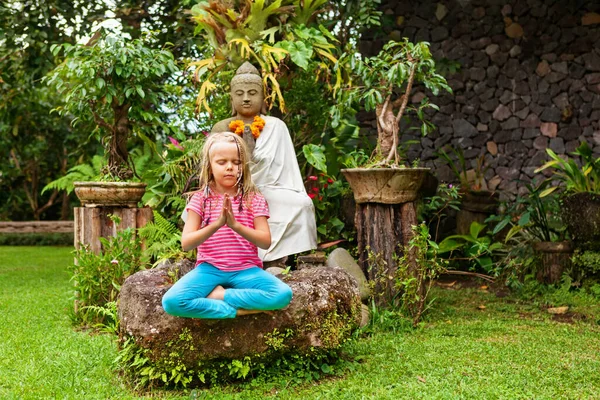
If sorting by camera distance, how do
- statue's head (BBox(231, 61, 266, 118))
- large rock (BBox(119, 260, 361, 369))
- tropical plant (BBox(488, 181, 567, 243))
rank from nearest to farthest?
1. large rock (BBox(119, 260, 361, 369))
2. statue's head (BBox(231, 61, 266, 118))
3. tropical plant (BBox(488, 181, 567, 243))

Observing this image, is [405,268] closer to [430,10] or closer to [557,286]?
[557,286]

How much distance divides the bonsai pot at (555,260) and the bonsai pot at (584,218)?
0.13 meters

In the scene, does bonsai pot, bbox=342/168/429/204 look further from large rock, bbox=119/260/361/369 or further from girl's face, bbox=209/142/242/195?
girl's face, bbox=209/142/242/195

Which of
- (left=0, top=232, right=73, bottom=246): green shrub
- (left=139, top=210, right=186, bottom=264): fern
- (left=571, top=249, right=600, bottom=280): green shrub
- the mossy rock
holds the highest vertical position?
(left=139, top=210, right=186, bottom=264): fern

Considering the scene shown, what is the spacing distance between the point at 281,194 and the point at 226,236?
1.34m

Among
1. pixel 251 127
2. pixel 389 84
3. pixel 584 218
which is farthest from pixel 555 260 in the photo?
pixel 251 127

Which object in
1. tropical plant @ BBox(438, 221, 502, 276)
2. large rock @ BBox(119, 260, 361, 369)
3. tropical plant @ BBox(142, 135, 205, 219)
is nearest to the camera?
large rock @ BBox(119, 260, 361, 369)

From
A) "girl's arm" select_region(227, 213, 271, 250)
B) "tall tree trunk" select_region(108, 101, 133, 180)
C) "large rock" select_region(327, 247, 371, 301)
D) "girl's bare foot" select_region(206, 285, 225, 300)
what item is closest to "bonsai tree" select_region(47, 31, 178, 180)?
"tall tree trunk" select_region(108, 101, 133, 180)

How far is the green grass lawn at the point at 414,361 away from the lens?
11.1ft

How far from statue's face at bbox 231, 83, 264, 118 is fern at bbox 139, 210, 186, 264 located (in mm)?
1122

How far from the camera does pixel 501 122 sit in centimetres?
916

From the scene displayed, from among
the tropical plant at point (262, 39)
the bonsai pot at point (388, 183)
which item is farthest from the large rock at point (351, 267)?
the tropical plant at point (262, 39)

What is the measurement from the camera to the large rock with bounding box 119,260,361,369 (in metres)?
3.34

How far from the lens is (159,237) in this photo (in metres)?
5.42
